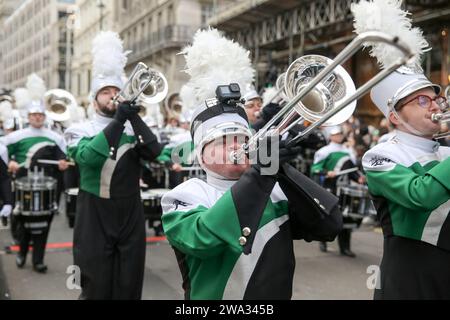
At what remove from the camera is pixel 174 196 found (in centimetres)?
236

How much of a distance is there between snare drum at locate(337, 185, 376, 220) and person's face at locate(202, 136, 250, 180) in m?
5.19

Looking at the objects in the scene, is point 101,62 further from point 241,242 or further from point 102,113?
point 241,242

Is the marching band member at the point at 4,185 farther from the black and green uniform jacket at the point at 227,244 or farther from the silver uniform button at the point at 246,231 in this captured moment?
the silver uniform button at the point at 246,231

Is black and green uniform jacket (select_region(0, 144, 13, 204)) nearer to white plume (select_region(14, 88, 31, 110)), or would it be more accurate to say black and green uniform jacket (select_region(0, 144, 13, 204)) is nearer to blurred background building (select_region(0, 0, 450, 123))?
blurred background building (select_region(0, 0, 450, 123))

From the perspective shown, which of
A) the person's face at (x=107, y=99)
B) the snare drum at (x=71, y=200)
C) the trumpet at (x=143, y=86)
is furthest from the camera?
the snare drum at (x=71, y=200)

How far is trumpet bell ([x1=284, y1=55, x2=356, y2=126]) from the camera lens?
83.1 inches

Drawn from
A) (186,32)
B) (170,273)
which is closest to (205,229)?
(170,273)

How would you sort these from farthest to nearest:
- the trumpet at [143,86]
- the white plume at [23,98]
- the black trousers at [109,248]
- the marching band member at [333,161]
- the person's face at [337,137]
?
the white plume at [23,98]
the person's face at [337,137]
the marching band member at [333,161]
the black trousers at [109,248]
the trumpet at [143,86]

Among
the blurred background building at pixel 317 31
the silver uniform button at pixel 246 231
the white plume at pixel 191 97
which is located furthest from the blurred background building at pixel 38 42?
the silver uniform button at pixel 246 231

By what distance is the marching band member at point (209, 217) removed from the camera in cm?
221

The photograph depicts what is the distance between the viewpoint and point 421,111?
2881 mm

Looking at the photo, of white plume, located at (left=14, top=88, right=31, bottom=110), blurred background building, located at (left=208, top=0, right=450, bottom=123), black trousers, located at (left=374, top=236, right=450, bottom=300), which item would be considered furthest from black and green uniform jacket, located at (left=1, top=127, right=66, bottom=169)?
black trousers, located at (left=374, top=236, right=450, bottom=300)

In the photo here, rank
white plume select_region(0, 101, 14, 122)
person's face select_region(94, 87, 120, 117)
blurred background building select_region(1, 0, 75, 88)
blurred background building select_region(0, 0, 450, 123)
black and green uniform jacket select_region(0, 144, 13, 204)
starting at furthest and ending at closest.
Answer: blurred background building select_region(1, 0, 75, 88), blurred background building select_region(0, 0, 450, 123), white plume select_region(0, 101, 14, 122), black and green uniform jacket select_region(0, 144, 13, 204), person's face select_region(94, 87, 120, 117)
